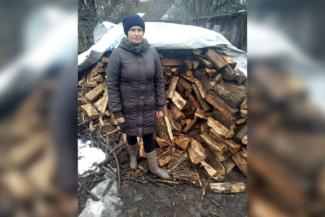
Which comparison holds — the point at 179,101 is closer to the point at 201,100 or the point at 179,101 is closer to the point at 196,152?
the point at 201,100

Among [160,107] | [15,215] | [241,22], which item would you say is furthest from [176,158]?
[241,22]

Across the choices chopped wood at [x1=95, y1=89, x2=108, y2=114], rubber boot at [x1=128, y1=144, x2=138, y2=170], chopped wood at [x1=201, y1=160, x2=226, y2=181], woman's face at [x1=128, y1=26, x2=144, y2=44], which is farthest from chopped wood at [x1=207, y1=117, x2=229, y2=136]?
chopped wood at [x1=95, y1=89, x2=108, y2=114]

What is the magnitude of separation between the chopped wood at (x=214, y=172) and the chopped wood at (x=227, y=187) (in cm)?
12

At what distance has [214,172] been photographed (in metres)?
3.00

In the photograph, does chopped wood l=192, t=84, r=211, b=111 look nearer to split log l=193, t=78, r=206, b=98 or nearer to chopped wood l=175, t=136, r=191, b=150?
split log l=193, t=78, r=206, b=98

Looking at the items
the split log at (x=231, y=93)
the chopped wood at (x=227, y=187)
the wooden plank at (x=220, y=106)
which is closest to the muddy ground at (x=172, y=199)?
the chopped wood at (x=227, y=187)

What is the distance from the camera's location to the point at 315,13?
0.42 metres

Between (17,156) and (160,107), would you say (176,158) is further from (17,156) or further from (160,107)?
(17,156)

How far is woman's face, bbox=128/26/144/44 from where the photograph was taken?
98.2 inches

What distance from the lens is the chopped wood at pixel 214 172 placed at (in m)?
2.97

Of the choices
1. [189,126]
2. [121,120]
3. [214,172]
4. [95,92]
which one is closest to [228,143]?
[214,172]

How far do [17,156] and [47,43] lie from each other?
0.66ft

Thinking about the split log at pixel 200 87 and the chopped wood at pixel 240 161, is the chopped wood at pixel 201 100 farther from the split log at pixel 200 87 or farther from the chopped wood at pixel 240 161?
the chopped wood at pixel 240 161

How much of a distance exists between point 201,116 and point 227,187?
33.0 inches
